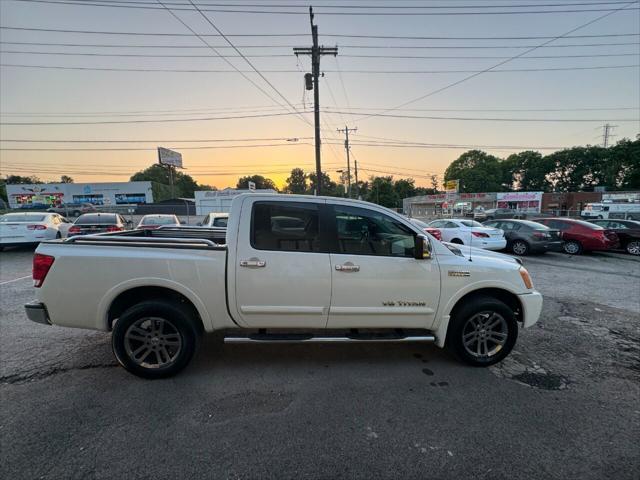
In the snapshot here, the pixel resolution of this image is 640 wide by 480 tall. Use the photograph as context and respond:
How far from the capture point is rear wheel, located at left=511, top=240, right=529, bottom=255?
11.2 m

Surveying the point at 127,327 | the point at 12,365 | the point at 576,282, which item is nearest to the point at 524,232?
the point at 576,282

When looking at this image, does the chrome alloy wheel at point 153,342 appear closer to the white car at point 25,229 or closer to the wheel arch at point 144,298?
the wheel arch at point 144,298

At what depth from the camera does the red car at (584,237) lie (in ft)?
36.2

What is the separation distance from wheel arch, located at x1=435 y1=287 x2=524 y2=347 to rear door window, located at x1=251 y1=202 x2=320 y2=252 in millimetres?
1597

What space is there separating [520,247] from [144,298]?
12689 mm

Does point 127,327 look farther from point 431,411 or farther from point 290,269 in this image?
point 431,411

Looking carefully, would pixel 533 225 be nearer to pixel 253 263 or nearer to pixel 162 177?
pixel 253 263

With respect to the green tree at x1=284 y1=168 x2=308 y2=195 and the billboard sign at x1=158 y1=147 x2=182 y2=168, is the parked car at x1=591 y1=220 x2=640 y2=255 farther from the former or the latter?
the green tree at x1=284 y1=168 x2=308 y2=195

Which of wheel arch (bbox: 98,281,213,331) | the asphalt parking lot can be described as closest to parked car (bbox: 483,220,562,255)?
the asphalt parking lot

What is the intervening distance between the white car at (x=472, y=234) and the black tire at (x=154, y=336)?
9464 millimetres

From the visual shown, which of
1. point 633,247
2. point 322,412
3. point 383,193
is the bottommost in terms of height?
point 633,247

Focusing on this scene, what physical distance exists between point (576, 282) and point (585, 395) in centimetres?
584

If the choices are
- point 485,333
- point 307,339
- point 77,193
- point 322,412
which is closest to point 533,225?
point 485,333

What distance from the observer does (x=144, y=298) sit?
10.2 feet
